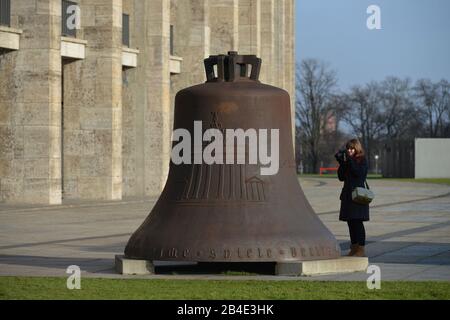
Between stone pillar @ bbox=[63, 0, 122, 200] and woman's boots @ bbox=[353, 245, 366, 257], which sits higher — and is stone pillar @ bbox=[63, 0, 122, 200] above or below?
above

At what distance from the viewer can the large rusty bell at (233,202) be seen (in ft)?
45.7

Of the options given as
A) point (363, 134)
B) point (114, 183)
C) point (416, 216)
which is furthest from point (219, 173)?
point (363, 134)

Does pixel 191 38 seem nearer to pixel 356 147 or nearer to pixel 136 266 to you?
pixel 356 147

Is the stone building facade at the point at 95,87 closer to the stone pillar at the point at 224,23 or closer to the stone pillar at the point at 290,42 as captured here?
the stone pillar at the point at 224,23

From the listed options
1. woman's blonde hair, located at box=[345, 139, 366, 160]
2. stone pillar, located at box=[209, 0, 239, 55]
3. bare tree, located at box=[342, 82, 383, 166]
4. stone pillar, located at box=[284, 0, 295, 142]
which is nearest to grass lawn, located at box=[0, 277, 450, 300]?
woman's blonde hair, located at box=[345, 139, 366, 160]

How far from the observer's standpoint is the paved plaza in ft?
48.8

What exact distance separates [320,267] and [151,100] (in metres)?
30.8

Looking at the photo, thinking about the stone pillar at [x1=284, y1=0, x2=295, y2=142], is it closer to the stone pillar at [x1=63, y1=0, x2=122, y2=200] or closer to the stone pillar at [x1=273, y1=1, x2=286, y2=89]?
the stone pillar at [x1=273, y1=1, x2=286, y2=89]

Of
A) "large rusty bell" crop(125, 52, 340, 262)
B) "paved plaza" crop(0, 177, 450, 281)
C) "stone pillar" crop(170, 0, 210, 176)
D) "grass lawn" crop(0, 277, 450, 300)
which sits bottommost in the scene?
"paved plaza" crop(0, 177, 450, 281)

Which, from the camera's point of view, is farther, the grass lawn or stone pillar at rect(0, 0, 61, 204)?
stone pillar at rect(0, 0, 61, 204)

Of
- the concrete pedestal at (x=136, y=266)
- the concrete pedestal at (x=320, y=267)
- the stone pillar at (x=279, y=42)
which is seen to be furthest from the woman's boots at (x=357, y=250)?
the stone pillar at (x=279, y=42)

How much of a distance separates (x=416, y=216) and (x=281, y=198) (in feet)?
50.2

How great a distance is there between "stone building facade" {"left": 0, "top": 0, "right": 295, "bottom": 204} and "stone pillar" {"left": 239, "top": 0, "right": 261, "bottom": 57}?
3.87m

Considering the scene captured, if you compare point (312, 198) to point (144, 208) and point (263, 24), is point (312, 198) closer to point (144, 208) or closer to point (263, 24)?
point (144, 208)
